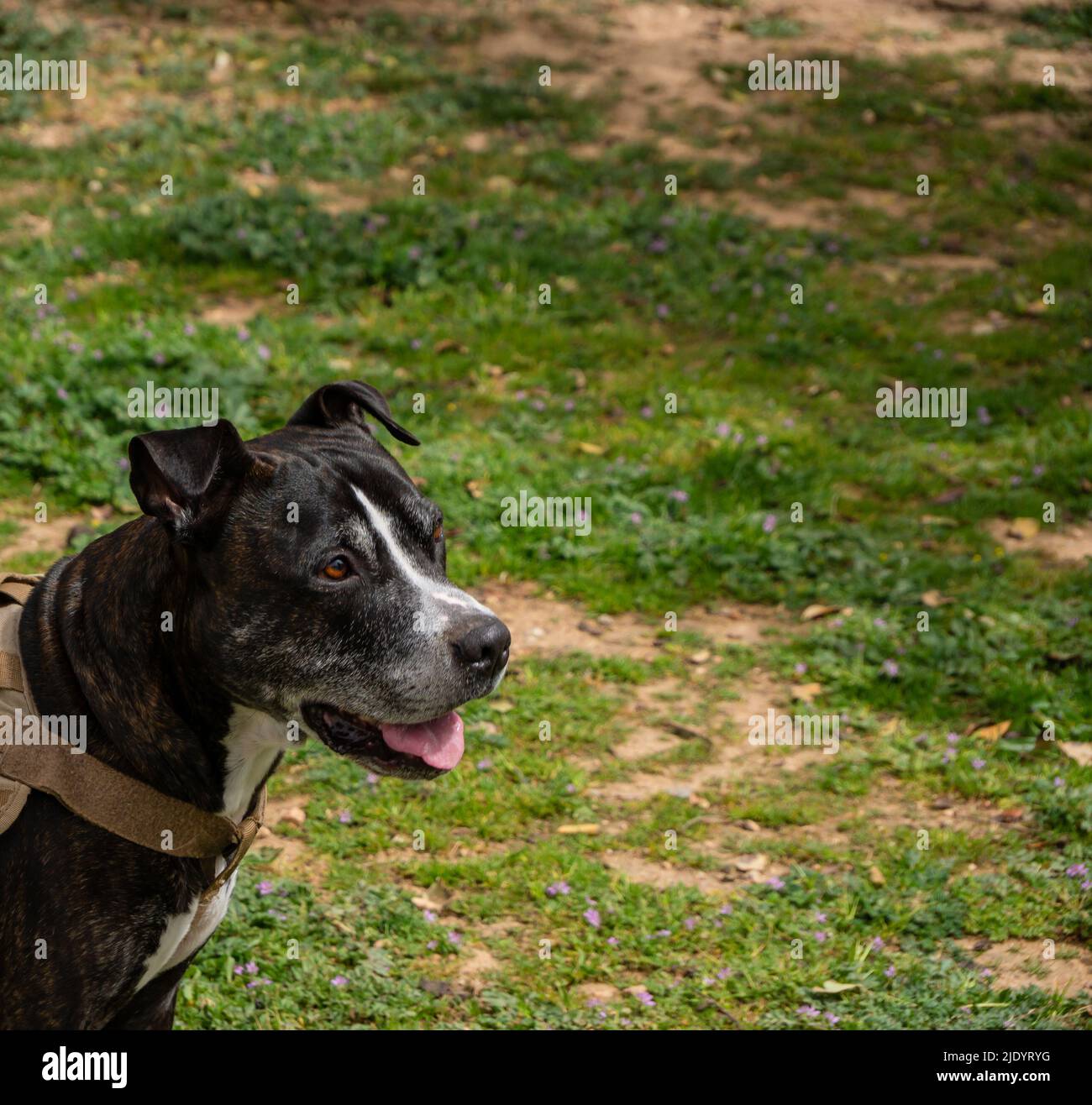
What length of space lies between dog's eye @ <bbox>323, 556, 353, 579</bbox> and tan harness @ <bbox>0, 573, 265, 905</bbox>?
66 cm

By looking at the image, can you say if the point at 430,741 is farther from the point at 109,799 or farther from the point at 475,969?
the point at 475,969

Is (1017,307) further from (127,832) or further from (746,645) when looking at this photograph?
(127,832)

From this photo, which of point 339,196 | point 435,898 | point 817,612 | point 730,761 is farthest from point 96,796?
point 339,196

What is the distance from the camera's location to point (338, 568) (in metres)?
3.33

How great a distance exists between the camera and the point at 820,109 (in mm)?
12133

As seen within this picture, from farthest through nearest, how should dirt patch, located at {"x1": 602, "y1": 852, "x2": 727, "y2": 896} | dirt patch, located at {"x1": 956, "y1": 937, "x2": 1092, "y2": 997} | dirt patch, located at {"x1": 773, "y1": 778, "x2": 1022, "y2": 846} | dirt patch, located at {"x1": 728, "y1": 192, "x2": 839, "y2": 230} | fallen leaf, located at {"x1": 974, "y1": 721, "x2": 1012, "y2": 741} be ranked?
dirt patch, located at {"x1": 728, "y1": 192, "x2": 839, "y2": 230} < fallen leaf, located at {"x1": 974, "y1": 721, "x2": 1012, "y2": 741} < dirt patch, located at {"x1": 773, "y1": 778, "x2": 1022, "y2": 846} < dirt patch, located at {"x1": 602, "y1": 852, "x2": 727, "y2": 896} < dirt patch, located at {"x1": 956, "y1": 937, "x2": 1092, "y2": 997}

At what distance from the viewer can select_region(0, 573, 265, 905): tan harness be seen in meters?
2.99

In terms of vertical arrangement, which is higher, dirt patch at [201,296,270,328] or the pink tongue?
dirt patch at [201,296,270,328]

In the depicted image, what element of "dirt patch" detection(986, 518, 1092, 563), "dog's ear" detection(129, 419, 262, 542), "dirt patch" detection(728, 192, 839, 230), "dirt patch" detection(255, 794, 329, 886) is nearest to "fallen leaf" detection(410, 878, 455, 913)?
"dirt patch" detection(255, 794, 329, 886)

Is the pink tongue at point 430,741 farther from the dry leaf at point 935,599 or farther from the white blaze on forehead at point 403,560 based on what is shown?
the dry leaf at point 935,599

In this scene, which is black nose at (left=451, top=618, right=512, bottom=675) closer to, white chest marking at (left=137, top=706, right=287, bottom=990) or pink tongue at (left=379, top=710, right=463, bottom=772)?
pink tongue at (left=379, top=710, right=463, bottom=772)

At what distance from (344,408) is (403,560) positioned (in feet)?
2.28

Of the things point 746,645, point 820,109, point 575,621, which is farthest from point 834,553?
point 820,109

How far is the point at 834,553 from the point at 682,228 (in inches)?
161
